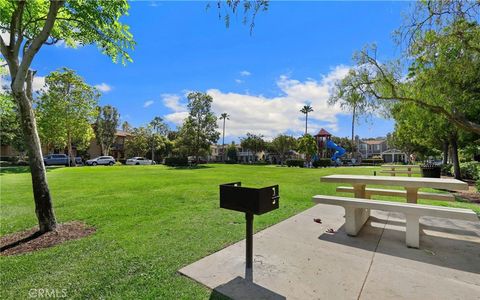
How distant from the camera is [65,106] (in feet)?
86.1

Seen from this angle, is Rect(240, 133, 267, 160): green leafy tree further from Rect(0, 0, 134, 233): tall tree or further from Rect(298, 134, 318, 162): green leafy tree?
Rect(0, 0, 134, 233): tall tree

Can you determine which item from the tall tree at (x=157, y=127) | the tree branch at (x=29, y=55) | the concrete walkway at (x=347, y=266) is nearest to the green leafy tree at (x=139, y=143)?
the tall tree at (x=157, y=127)

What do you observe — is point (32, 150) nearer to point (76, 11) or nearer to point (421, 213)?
point (76, 11)

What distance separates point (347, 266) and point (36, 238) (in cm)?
476

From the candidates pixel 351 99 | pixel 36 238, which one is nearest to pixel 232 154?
pixel 351 99

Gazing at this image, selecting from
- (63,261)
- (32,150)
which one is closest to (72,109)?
(32,150)

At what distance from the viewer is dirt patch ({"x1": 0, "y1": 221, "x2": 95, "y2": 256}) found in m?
3.91

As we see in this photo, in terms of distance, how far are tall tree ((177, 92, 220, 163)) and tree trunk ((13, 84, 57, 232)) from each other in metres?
27.3

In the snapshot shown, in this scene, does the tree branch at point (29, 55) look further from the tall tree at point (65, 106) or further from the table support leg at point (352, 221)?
the tall tree at point (65, 106)

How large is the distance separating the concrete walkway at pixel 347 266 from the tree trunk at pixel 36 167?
9.78ft

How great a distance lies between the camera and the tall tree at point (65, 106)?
2569 cm

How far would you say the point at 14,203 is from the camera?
7.41 metres

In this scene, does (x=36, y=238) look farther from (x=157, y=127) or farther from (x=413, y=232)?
(x=157, y=127)

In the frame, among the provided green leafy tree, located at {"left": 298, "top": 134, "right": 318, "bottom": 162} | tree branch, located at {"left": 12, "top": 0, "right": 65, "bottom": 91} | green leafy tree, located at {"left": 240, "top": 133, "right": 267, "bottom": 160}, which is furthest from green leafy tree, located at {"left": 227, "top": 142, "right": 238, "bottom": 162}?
tree branch, located at {"left": 12, "top": 0, "right": 65, "bottom": 91}
